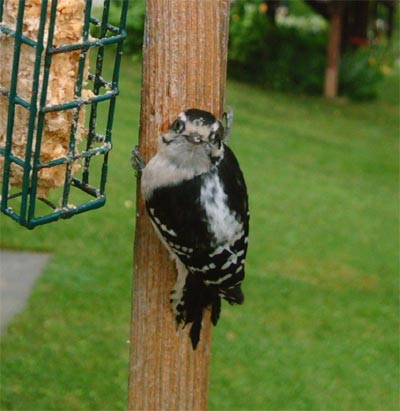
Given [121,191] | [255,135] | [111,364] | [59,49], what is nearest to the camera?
[59,49]

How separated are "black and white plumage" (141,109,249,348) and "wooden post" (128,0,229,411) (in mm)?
66

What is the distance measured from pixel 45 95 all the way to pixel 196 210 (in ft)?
2.07

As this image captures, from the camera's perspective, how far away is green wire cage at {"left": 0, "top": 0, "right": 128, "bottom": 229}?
3078 mm

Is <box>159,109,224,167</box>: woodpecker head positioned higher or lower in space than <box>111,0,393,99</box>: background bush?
higher

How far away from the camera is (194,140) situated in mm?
3096

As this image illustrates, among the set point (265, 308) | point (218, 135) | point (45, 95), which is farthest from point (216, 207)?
point (265, 308)

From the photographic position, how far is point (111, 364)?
239 inches

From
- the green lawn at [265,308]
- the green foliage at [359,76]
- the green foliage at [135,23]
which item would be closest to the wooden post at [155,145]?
the green lawn at [265,308]

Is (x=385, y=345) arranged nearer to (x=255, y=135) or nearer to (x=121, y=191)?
(x=121, y=191)

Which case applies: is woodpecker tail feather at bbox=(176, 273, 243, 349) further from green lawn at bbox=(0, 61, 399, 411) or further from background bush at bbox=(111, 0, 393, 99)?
background bush at bbox=(111, 0, 393, 99)

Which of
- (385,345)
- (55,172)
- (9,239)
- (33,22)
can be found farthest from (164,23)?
(9,239)

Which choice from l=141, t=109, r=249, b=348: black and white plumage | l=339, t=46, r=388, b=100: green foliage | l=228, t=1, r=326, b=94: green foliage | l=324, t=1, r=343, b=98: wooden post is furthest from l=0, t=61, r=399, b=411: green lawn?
l=339, t=46, r=388, b=100: green foliage

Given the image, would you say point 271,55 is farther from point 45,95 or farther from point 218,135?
point 45,95

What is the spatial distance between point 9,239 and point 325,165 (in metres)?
5.53
